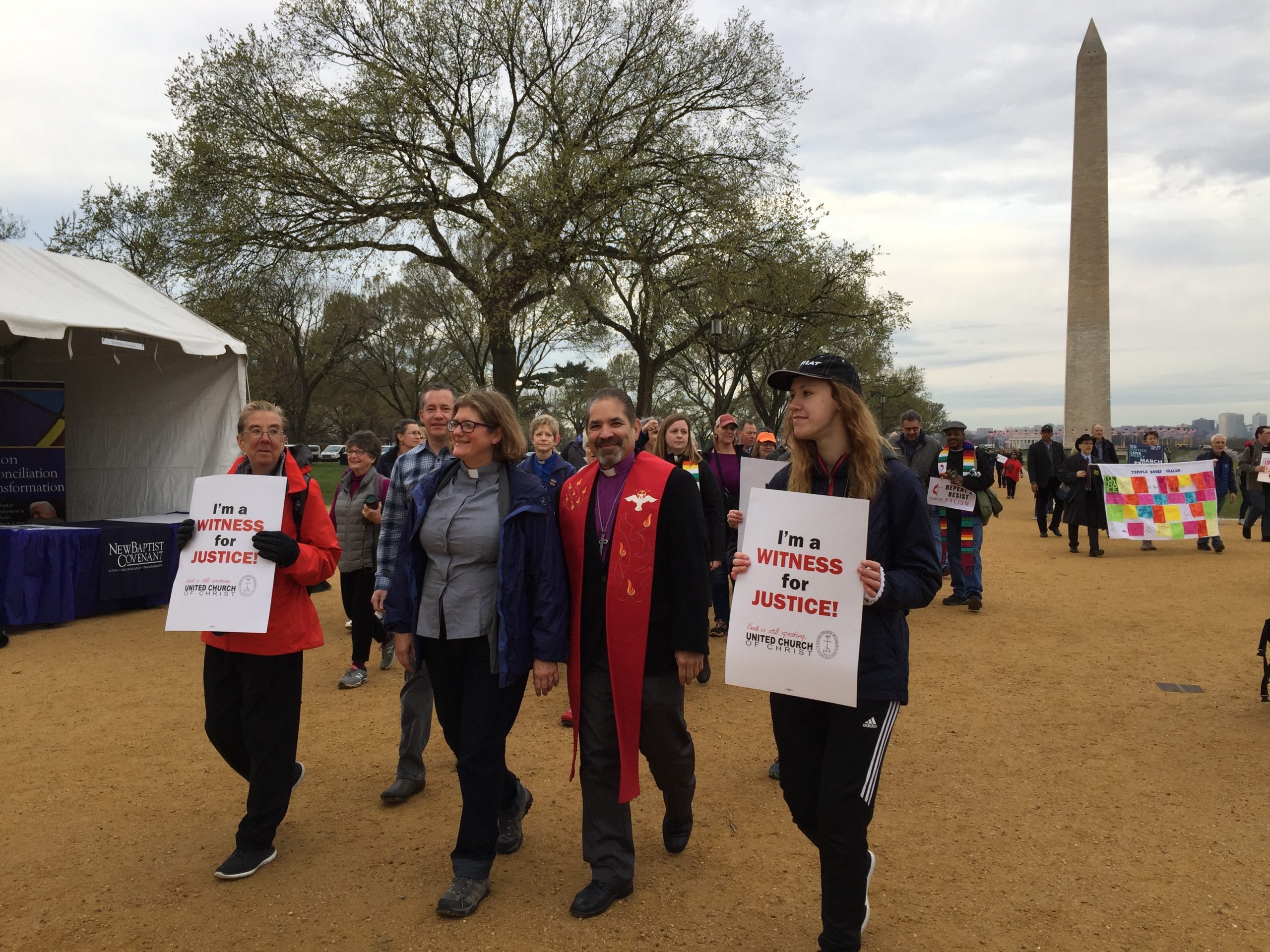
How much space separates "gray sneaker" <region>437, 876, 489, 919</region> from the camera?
11.0 ft

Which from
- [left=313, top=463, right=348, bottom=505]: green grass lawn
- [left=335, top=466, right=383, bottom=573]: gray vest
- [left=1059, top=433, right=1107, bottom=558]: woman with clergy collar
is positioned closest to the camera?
[left=335, top=466, right=383, bottom=573]: gray vest

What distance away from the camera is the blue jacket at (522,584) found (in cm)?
339

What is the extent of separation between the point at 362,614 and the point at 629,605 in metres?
3.77

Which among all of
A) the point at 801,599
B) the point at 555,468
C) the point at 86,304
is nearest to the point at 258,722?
the point at 801,599

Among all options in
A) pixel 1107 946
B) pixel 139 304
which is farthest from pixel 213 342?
pixel 1107 946

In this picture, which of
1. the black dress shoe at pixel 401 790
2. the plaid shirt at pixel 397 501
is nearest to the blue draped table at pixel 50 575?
the plaid shirt at pixel 397 501

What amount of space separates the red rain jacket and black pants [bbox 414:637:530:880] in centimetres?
62

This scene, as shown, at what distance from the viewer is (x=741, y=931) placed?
324cm

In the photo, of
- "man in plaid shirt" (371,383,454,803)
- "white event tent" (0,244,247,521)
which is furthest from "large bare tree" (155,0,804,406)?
"man in plaid shirt" (371,383,454,803)

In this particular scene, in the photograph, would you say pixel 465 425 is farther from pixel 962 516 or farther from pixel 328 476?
pixel 328 476

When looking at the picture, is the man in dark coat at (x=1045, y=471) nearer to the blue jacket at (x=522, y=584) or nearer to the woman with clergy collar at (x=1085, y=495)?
the woman with clergy collar at (x=1085, y=495)

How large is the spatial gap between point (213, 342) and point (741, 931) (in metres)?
9.94

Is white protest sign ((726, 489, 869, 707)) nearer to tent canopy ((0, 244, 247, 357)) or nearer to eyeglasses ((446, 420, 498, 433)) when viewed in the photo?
eyeglasses ((446, 420, 498, 433))

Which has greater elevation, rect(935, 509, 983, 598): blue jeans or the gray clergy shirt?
the gray clergy shirt
